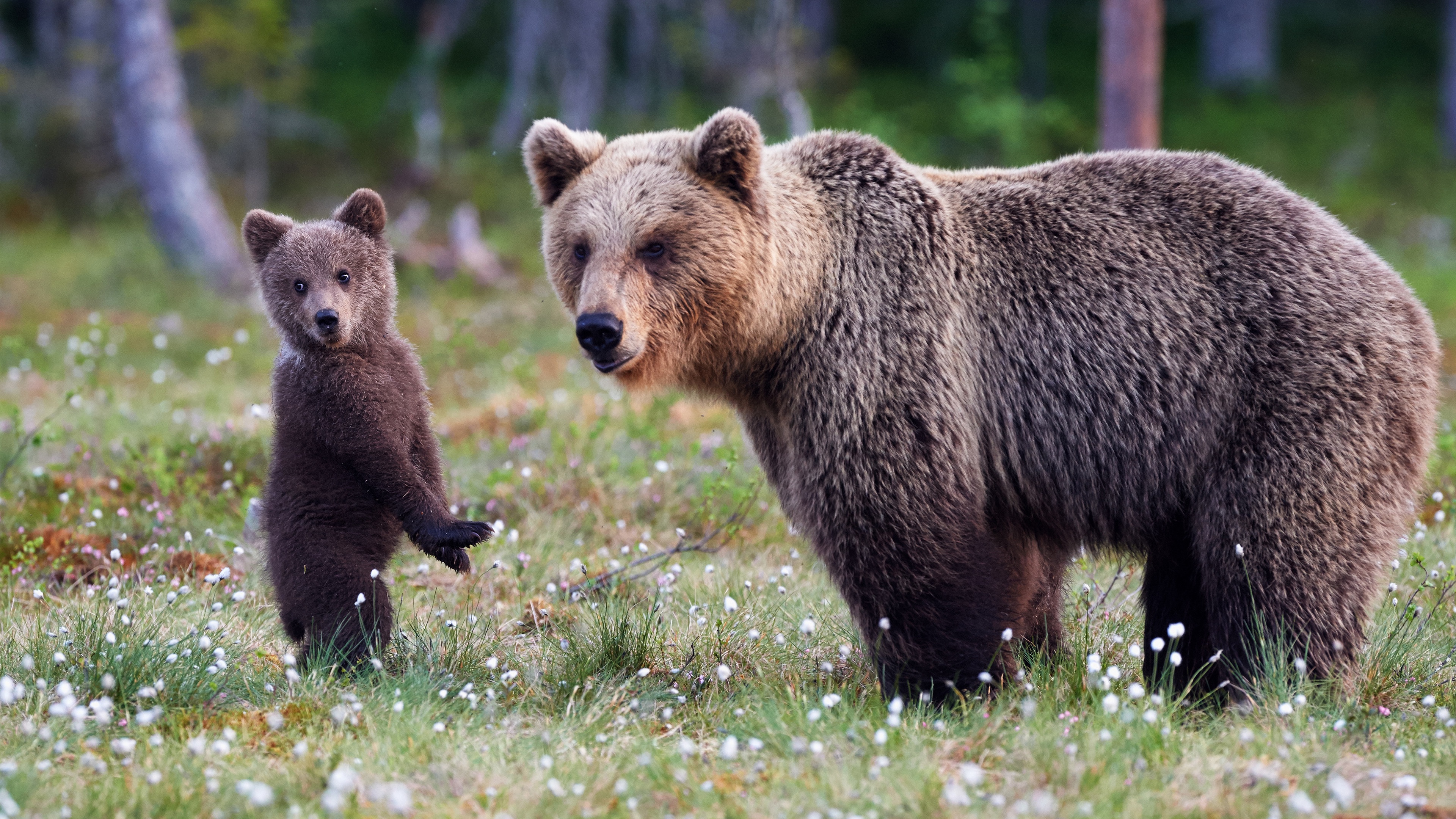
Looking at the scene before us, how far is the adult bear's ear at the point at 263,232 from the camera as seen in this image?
15.2 feet

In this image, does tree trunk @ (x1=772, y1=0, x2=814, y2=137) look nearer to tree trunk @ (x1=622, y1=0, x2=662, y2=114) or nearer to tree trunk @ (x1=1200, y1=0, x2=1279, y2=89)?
tree trunk @ (x1=622, y1=0, x2=662, y2=114)

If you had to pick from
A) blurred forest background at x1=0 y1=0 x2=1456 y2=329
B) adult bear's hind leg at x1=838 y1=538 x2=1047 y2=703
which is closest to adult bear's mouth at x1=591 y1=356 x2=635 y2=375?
adult bear's hind leg at x1=838 y1=538 x2=1047 y2=703

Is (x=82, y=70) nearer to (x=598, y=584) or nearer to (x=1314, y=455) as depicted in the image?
(x=598, y=584)

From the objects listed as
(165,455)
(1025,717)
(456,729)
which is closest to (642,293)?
(456,729)

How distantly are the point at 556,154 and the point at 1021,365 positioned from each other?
74.1 inches

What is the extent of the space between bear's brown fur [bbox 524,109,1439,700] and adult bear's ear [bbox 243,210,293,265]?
37.3 inches

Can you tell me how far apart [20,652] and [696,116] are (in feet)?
65.8

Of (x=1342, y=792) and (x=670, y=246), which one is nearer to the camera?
(x=1342, y=792)

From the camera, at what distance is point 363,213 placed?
4.74m

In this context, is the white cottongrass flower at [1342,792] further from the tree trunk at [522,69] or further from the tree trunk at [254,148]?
the tree trunk at [522,69]

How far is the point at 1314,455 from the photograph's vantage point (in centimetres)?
416

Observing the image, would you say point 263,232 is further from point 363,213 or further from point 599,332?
point 599,332

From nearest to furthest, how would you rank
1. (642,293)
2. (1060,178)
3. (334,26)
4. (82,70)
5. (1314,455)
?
(1314,455) < (642,293) < (1060,178) < (82,70) < (334,26)

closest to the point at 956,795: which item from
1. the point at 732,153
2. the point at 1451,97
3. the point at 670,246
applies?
the point at 670,246
